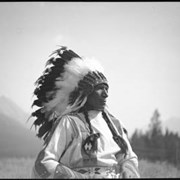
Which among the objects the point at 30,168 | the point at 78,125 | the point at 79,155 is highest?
the point at 78,125

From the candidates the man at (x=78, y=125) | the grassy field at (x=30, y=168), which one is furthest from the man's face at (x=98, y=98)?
the grassy field at (x=30, y=168)

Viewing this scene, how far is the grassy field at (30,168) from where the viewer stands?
308cm

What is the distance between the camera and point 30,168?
3225mm

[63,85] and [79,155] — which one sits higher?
[63,85]

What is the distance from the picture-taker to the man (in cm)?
190

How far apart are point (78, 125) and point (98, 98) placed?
21 cm

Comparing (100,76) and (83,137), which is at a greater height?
(100,76)

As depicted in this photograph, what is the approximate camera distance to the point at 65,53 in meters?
2.18

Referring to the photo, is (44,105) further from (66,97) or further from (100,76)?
(100,76)

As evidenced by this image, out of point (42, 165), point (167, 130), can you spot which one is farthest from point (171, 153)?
point (42, 165)

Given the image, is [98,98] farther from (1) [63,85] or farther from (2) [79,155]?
(2) [79,155]

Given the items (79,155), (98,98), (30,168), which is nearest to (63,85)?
(98,98)

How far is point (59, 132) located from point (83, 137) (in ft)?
0.44

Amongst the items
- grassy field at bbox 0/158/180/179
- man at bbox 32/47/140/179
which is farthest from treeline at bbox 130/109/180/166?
man at bbox 32/47/140/179
